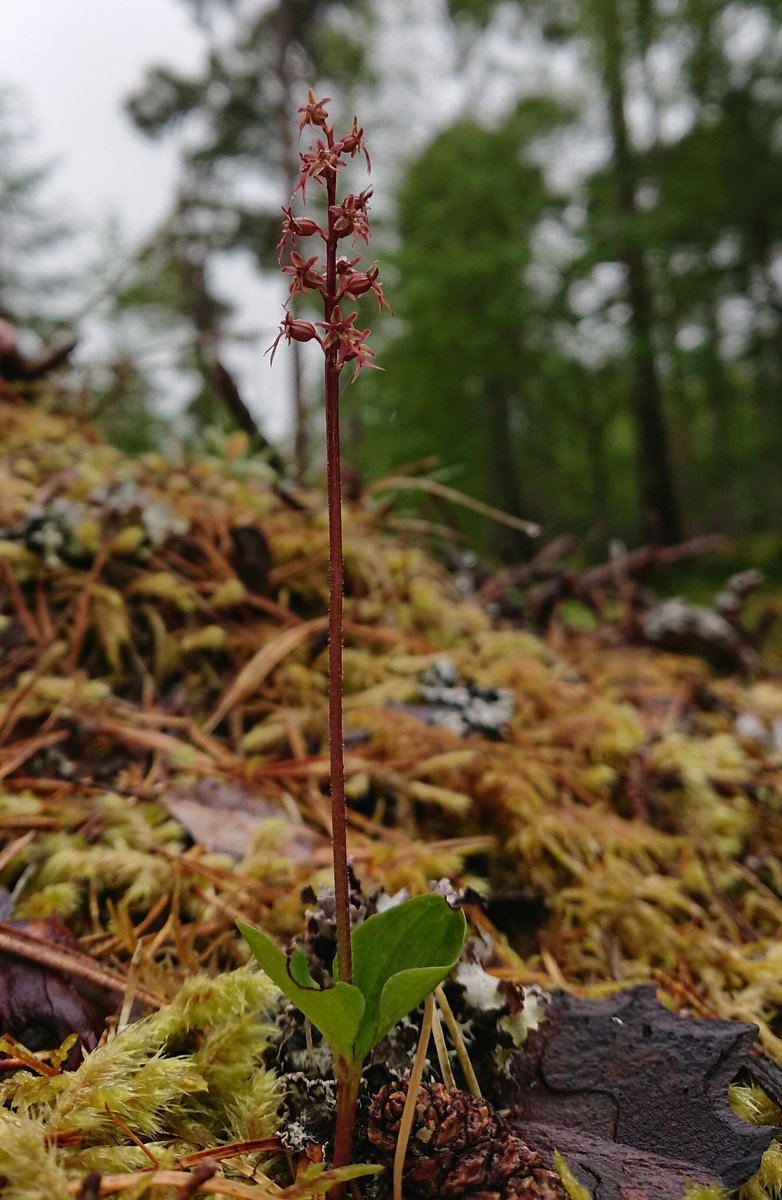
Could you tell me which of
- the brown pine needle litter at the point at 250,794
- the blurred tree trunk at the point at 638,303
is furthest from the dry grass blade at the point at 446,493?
the blurred tree trunk at the point at 638,303

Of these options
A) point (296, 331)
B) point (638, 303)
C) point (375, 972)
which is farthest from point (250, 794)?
point (638, 303)

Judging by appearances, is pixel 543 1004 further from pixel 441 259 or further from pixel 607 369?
pixel 607 369

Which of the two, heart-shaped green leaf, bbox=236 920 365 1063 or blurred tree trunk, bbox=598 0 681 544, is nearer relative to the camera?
heart-shaped green leaf, bbox=236 920 365 1063

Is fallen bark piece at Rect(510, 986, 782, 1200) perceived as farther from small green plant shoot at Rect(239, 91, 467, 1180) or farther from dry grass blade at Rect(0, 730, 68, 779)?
dry grass blade at Rect(0, 730, 68, 779)

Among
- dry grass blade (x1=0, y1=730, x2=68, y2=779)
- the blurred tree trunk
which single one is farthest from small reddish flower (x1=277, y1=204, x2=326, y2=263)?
the blurred tree trunk

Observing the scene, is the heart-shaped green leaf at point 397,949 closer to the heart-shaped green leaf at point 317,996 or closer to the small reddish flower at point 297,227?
the heart-shaped green leaf at point 317,996

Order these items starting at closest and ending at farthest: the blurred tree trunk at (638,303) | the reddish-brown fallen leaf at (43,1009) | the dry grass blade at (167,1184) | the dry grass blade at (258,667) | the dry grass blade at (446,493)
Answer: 1. the dry grass blade at (167,1184)
2. the reddish-brown fallen leaf at (43,1009)
3. the dry grass blade at (258,667)
4. the dry grass blade at (446,493)
5. the blurred tree trunk at (638,303)
